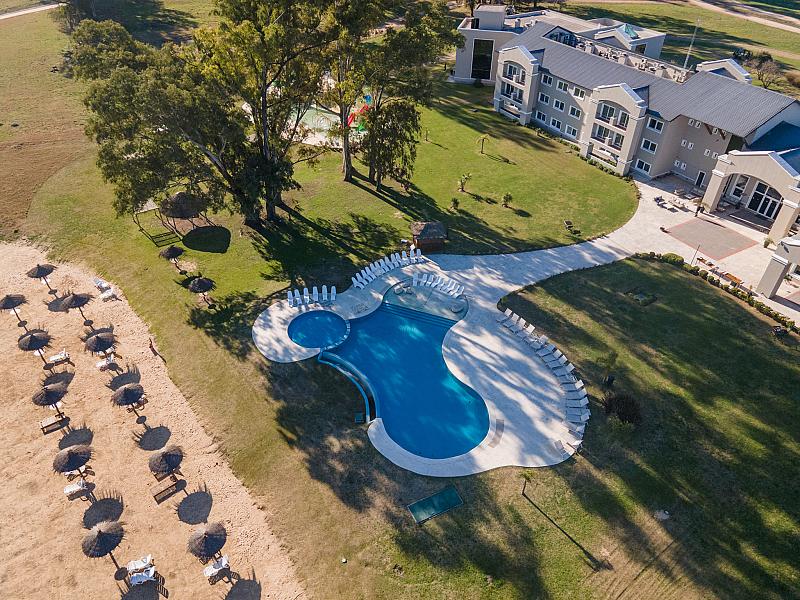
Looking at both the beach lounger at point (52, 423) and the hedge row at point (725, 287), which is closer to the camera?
the beach lounger at point (52, 423)

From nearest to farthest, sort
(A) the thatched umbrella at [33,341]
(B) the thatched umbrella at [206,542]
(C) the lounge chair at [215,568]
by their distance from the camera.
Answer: (B) the thatched umbrella at [206,542] → (C) the lounge chair at [215,568] → (A) the thatched umbrella at [33,341]

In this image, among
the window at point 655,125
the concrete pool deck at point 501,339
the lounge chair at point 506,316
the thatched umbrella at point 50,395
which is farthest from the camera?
the window at point 655,125

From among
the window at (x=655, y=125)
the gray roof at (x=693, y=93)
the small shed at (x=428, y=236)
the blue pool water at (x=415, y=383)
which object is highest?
the gray roof at (x=693, y=93)

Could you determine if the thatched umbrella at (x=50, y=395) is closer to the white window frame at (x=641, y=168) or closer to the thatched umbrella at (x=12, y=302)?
the thatched umbrella at (x=12, y=302)

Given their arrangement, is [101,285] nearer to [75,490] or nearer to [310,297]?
[310,297]

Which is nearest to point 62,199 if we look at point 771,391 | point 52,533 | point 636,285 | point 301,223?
point 301,223

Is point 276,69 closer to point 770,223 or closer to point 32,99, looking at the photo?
point 770,223

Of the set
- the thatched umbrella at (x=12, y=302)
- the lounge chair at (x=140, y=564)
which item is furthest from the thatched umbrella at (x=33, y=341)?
the lounge chair at (x=140, y=564)
